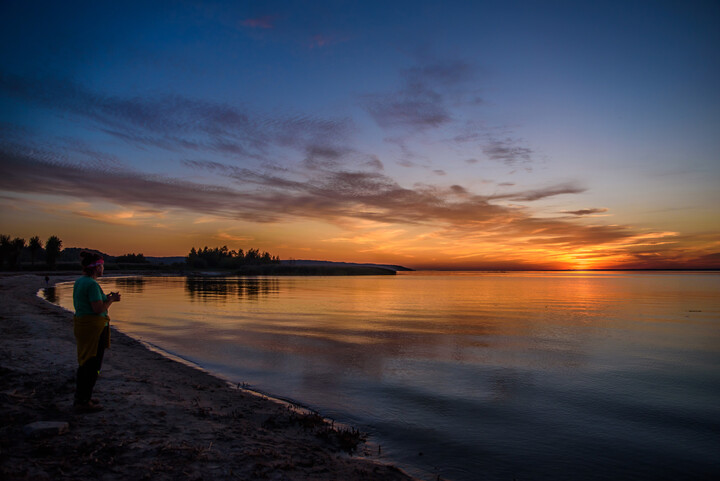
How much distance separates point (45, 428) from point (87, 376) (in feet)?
4.26

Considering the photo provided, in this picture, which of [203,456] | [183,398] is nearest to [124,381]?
[183,398]

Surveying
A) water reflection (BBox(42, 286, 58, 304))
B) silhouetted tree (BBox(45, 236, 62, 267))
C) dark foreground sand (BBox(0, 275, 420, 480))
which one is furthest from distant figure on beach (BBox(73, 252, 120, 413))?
silhouetted tree (BBox(45, 236, 62, 267))

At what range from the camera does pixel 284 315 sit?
1155 inches

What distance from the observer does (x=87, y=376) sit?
7.64 meters

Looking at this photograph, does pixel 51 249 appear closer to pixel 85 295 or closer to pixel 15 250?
pixel 15 250

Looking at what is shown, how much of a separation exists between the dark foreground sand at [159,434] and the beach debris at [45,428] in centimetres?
3

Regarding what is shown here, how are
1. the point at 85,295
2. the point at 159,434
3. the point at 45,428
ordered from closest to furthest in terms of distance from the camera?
the point at 45,428
the point at 159,434
the point at 85,295

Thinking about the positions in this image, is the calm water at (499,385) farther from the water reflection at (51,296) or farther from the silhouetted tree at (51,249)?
the silhouetted tree at (51,249)

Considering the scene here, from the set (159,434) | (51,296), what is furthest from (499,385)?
(51,296)

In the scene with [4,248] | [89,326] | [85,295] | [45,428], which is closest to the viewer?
[45,428]

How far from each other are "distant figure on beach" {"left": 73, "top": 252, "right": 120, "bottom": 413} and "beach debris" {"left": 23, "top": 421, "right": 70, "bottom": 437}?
3.35 feet

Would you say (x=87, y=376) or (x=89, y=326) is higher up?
(x=89, y=326)

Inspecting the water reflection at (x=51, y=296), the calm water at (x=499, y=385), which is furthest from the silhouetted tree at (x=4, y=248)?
the calm water at (x=499, y=385)

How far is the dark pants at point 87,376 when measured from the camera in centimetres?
758
